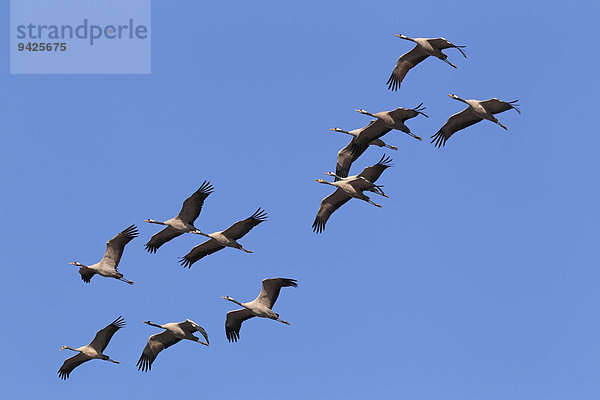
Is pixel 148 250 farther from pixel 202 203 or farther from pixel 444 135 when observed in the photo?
pixel 444 135

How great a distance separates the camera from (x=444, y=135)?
5119 cm

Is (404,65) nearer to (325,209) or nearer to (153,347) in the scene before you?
(325,209)

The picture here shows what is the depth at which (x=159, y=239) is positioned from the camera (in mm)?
52500

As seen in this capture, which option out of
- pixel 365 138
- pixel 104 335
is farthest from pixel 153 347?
pixel 365 138

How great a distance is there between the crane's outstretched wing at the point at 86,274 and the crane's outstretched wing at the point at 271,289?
7972 millimetres

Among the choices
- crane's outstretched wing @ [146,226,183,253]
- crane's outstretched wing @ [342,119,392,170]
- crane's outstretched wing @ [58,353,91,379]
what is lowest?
crane's outstretched wing @ [58,353,91,379]

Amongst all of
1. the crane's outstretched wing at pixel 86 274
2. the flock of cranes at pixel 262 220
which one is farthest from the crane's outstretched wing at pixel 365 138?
the crane's outstretched wing at pixel 86 274

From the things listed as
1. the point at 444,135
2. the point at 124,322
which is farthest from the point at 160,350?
the point at 444,135

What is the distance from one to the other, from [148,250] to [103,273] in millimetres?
2400

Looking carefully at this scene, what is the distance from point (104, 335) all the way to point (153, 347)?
209 cm

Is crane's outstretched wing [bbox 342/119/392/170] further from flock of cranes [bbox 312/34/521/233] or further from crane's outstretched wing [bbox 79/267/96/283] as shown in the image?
crane's outstretched wing [bbox 79/267/96/283]

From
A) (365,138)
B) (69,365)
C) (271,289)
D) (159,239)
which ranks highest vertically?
(365,138)

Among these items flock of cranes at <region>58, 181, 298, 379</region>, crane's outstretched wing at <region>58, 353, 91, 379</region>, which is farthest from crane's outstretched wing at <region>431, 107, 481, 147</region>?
crane's outstretched wing at <region>58, 353, 91, 379</region>

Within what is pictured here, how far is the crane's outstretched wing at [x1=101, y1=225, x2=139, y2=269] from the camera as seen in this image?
50719mm
